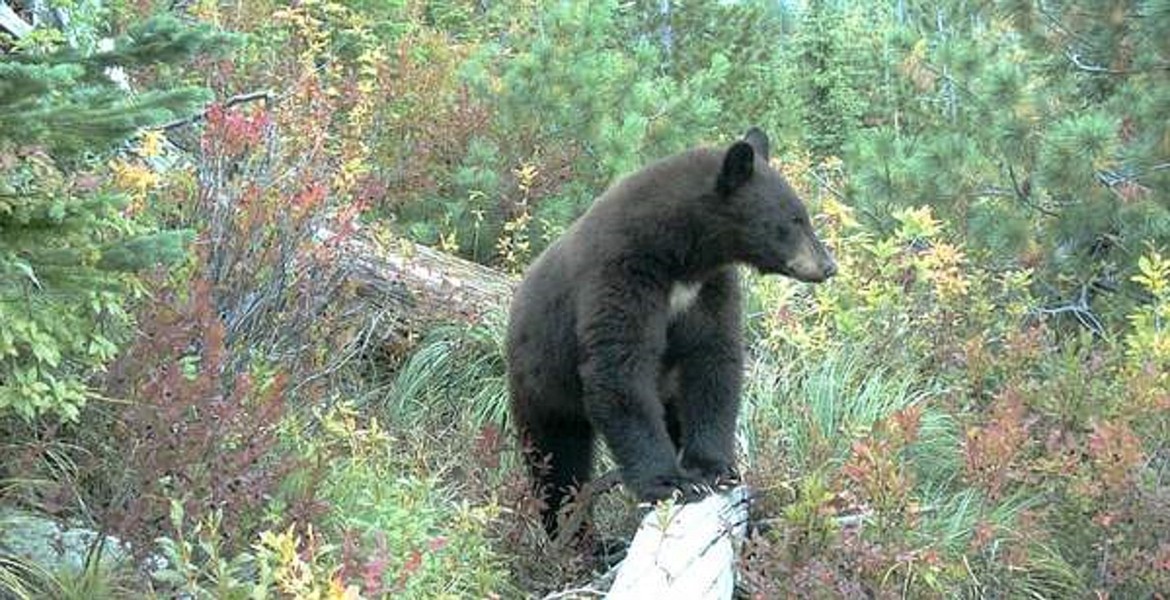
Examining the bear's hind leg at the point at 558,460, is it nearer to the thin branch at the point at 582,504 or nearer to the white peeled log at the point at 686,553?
the thin branch at the point at 582,504

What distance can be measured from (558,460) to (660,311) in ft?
3.16

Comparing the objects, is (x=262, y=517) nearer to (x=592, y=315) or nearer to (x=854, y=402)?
(x=592, y=315)

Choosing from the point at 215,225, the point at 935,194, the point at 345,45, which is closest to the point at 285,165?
the point at 215,225

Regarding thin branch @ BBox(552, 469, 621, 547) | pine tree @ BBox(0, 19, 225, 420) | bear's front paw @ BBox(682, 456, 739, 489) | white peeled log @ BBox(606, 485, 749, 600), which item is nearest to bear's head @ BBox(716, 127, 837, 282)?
bear's front paw @ BBox(682, 456, 739, 489)

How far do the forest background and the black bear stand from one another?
0.37 m

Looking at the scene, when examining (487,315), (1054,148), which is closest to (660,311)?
(487,315)

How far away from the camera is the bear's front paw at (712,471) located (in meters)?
5.79

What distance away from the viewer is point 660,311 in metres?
5.73

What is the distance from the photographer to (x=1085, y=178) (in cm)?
882

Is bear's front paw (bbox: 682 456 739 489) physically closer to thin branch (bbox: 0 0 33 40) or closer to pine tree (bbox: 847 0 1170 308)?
→ thin branch (bbox: 0 0 33 40)

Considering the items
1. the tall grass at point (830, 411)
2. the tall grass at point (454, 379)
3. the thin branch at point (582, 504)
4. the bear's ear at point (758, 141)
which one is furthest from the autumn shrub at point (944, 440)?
the tall grass at point (454, 379)

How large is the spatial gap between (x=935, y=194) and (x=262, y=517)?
585 cm

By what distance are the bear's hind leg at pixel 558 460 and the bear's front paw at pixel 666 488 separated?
68 centimetres

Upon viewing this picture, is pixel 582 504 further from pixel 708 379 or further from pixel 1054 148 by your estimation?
pixel 1054 148
